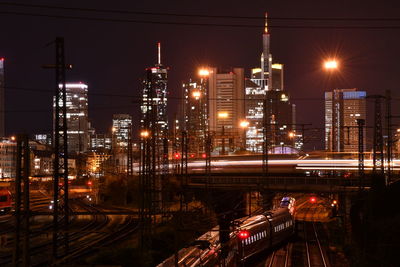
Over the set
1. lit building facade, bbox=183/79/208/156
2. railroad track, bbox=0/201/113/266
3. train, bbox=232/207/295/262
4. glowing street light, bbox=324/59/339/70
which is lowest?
railroad track, bbox=0/201/113/266

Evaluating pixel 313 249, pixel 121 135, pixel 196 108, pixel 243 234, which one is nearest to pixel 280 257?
pixel 313 249

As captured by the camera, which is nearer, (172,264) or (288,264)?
(172,264)

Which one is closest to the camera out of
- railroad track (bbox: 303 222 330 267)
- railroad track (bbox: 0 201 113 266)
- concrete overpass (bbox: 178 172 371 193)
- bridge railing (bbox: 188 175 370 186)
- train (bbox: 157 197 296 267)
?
train (bbox: 157 197 296 267)

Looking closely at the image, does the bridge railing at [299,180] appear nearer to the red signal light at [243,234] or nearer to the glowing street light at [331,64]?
the glowing street light at [331,64]

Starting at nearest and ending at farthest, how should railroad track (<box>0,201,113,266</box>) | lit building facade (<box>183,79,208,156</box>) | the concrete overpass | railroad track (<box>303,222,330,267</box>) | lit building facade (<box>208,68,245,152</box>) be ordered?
railroad track (<box>0,201,113,266</box>) < railroad track (<box>303,222,330,267</box>) < the concrete overpass < lit building facade (<box>183,79,208,156</box>) < lit building facade (<box>208,68,245,152</box>)

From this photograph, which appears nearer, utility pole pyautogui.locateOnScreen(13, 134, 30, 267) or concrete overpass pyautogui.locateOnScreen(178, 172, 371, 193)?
utility pole pyautogui.locateOnScreen(13, 134, 30, 267)

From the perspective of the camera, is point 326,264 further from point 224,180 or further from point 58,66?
point 224,180

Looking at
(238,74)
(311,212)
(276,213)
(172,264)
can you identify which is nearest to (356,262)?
(276,213)

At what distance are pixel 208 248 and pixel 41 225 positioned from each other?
51.0 feet

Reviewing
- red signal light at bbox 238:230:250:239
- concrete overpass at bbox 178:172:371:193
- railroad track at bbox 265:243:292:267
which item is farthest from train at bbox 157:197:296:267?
concrete overpass at bbox 178:172:371:193

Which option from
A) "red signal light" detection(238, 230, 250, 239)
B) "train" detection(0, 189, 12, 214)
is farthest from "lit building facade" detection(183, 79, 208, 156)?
"red signal light" detection(238, 230, 250, 239)

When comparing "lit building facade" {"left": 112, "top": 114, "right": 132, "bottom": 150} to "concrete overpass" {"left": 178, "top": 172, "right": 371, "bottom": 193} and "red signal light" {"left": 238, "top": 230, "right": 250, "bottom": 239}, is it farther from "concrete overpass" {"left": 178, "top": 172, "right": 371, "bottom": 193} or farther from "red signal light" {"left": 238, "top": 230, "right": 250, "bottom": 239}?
"red signal light" {"left": 238, "top": 230, "right": 250, "bottom": 239}

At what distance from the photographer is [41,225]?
2600 cm

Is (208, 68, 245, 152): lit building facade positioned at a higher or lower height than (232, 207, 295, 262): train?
higher
